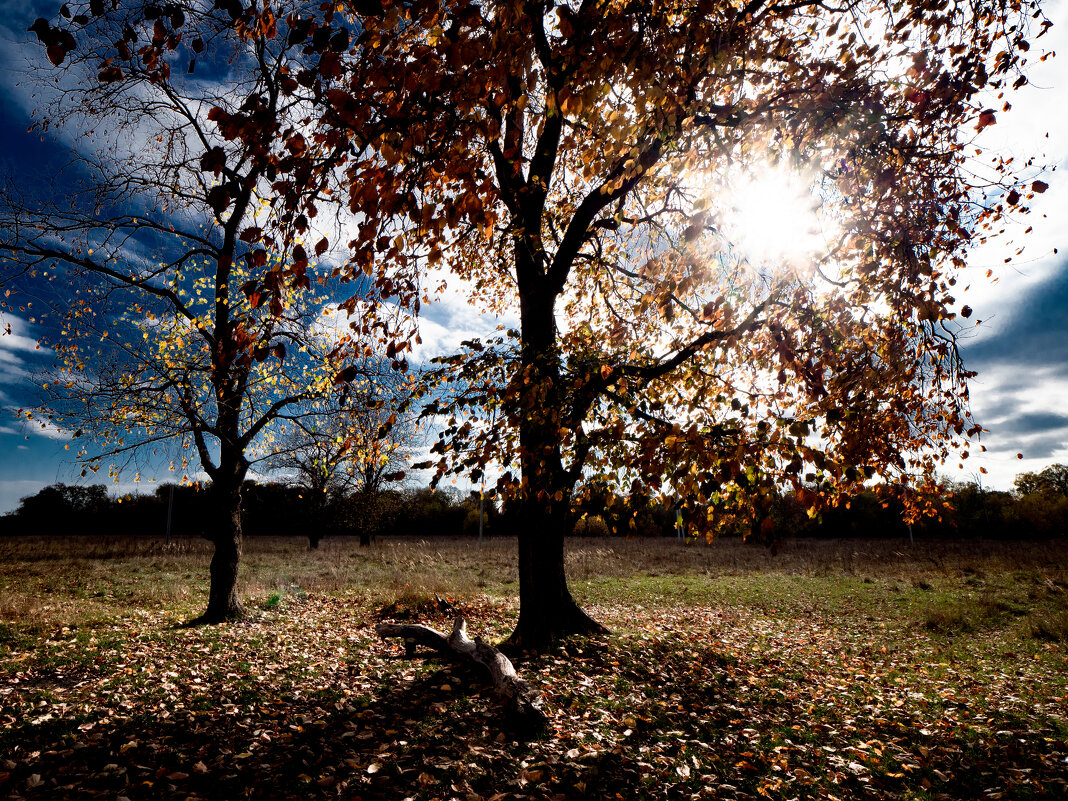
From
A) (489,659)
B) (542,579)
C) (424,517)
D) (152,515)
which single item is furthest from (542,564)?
(152,515)

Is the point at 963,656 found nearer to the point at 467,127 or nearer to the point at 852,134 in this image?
the point at 852,134

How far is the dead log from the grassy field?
0.23m

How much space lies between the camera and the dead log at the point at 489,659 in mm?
5621

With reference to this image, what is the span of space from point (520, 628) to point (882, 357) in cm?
714

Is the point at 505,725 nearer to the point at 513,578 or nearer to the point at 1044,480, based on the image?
the point at 513,578

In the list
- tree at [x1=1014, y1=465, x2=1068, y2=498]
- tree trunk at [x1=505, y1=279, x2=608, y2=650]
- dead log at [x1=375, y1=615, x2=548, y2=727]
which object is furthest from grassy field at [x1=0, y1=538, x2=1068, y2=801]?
tree at [x1=1014, y1=465, x2=1068, y2=498]

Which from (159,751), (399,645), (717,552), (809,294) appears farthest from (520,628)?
(717,552)

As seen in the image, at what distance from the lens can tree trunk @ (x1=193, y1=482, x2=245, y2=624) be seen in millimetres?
11266

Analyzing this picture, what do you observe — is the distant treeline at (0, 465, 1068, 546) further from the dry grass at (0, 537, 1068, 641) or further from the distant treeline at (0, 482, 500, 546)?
the dry grass at (0, 537, 1068, 641)

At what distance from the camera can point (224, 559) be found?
450 inches

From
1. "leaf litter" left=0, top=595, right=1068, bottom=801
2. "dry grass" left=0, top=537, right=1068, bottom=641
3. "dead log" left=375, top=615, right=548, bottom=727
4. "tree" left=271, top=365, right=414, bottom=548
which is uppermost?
"tree" left=271, top=365, right=414, bottom=548

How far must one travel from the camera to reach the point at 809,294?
7.51 m

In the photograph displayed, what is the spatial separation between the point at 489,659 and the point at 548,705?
997 millimetres

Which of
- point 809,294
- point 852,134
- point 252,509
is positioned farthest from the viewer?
point 252,509
